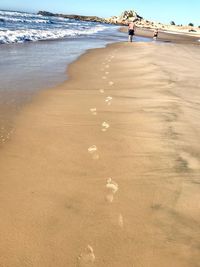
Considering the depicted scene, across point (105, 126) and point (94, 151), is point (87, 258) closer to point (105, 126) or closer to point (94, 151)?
point (94, 151)

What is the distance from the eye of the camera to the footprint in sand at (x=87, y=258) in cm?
238

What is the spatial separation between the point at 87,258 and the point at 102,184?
108 centimetres

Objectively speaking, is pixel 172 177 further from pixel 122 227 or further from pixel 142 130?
pixel 142 130

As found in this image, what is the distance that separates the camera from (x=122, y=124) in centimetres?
520

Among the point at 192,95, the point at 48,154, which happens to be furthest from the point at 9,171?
the point at 192,95

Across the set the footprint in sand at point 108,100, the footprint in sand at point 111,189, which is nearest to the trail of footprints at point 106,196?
the footprint in sand at point 111,189

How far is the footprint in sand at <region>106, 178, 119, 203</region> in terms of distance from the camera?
3.19 m

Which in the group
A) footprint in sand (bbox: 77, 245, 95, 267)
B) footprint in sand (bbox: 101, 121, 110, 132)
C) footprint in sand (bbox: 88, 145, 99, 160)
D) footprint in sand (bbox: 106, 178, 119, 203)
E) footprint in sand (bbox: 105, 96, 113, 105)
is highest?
footprint in sand (bbox: 77, 245, 95, 267)

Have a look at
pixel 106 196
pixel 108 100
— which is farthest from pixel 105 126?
pixel 106 196

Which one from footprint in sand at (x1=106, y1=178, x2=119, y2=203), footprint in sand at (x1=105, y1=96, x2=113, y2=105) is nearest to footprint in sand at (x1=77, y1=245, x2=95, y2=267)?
footprint in sand at (x1=106, y1=178, x2=119, y2=203)

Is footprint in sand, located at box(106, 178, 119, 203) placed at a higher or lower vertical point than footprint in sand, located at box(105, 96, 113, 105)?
higher

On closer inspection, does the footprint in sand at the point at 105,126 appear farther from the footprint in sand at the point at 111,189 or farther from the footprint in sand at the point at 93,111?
the footprint in sand at the point at 111,189

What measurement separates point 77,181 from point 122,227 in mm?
873

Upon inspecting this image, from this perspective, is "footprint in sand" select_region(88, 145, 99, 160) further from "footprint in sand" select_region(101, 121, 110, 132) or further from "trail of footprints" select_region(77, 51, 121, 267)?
"footprint in sand" select_region(101, 121, 110, 132)
